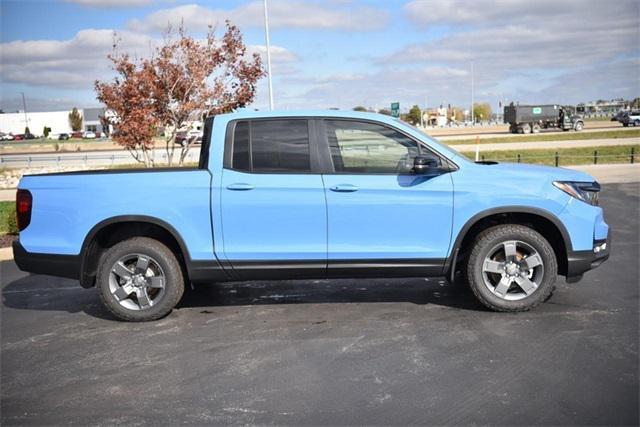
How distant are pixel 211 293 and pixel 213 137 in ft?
6.49

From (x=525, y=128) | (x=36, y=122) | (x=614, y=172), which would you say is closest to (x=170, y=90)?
(x=614, y=172)

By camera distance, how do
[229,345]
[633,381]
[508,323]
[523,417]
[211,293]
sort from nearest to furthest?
[523,417] < [633,381] < [229,345] < [508,323] < [211,293]

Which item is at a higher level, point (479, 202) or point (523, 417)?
point (479, 202)

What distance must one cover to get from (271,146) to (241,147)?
0.28 meters

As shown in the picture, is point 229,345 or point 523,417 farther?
point 229,345

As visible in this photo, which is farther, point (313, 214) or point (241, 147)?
point (241, 147)

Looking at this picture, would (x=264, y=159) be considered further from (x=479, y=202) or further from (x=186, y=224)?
(x=479, y=202)

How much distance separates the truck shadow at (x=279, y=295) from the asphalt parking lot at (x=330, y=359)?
0.10 ft

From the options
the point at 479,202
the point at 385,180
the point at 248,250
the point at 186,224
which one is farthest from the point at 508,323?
the point at 186,224

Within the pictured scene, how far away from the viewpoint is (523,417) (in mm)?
3672

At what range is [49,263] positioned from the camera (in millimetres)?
5738

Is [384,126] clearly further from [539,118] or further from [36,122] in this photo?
[36,122]

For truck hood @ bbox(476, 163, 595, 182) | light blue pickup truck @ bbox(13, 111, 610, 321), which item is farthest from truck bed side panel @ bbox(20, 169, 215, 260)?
truck hood @ bbox(476, 163, 595, 182)

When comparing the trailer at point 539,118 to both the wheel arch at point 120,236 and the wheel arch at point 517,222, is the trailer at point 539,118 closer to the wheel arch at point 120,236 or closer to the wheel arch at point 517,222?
the wheel arch at point 517,222
